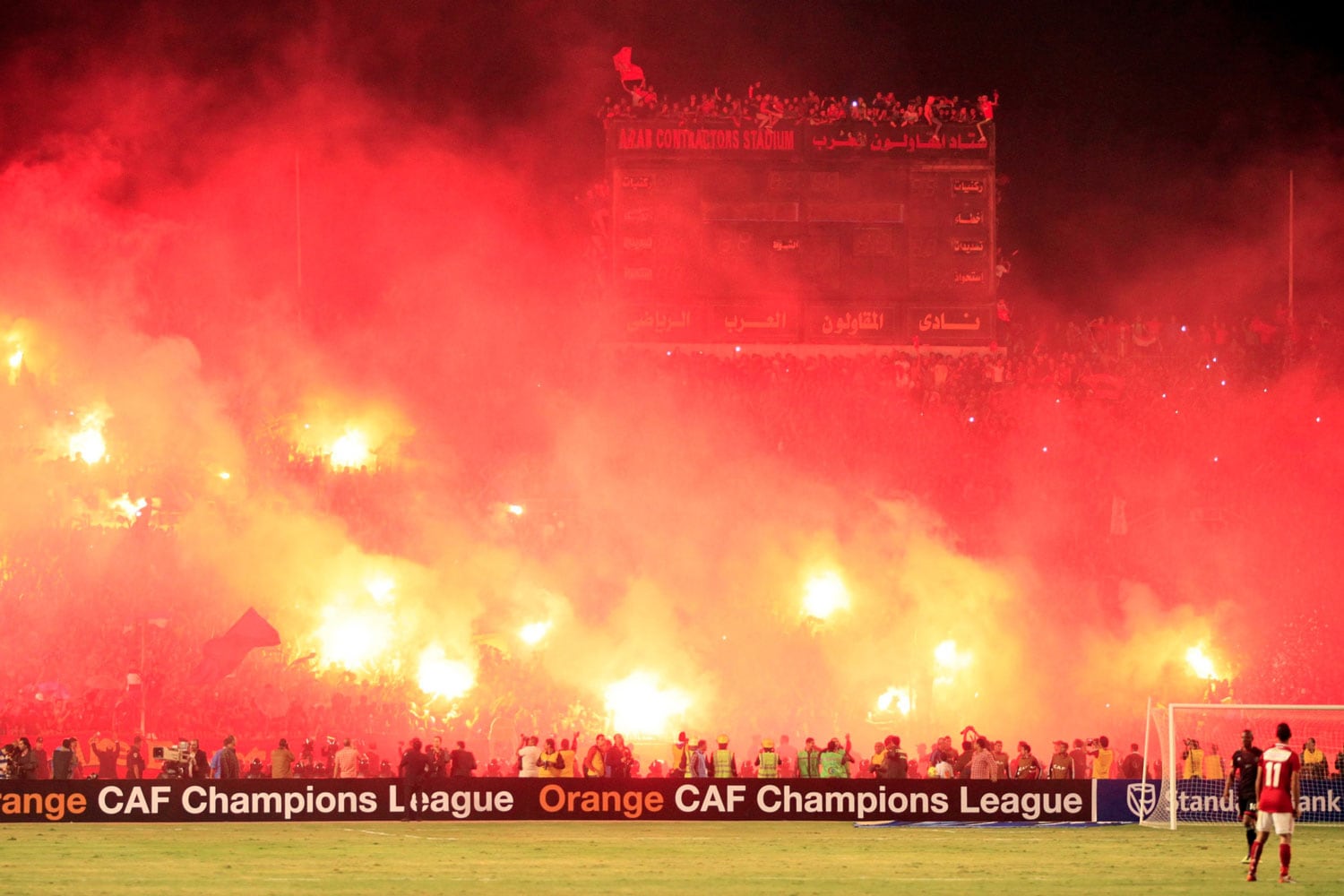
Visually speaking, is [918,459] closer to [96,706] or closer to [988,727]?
[988,727]

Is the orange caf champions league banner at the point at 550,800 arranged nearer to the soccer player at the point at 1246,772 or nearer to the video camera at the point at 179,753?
the video camera at the point at 179,753

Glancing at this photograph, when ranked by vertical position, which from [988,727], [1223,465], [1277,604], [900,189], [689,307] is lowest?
[988,727]

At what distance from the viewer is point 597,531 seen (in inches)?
1491

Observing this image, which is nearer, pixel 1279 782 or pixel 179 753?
pixel 1279 782

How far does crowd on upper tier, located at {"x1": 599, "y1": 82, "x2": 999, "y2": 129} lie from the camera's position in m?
43.3

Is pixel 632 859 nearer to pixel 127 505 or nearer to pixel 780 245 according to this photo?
pixel 127 505

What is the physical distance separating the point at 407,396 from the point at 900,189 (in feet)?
48.6

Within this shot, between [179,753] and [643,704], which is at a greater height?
[643,704]

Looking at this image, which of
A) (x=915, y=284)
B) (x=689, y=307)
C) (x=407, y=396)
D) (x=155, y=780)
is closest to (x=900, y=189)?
(x=915, y=284)

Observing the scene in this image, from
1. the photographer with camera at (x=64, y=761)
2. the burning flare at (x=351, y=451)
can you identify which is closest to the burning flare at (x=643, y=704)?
the burning flare at (x=351, y=451)

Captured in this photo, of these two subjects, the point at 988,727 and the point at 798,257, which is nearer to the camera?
the point at 988,727

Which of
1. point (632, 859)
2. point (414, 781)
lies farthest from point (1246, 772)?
point (414, 781)

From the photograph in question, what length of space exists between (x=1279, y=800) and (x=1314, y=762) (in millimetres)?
9180

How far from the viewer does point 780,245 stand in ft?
141
